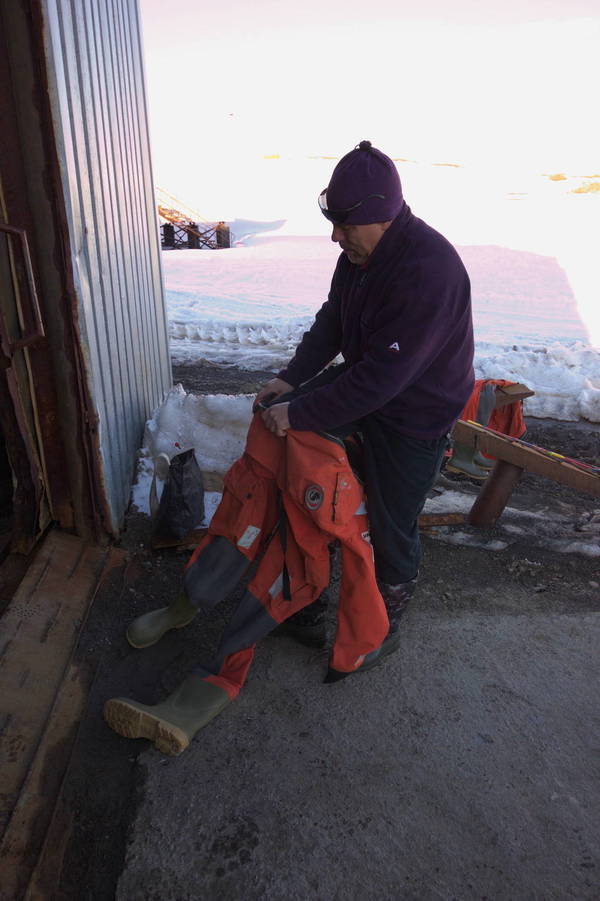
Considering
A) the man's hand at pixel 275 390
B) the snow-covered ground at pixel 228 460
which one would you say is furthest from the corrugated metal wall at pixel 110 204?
the man's hand at pixel 275 390

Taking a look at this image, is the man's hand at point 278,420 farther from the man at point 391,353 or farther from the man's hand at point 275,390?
the man's hand at point 275,390

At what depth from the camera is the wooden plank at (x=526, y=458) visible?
3338mm

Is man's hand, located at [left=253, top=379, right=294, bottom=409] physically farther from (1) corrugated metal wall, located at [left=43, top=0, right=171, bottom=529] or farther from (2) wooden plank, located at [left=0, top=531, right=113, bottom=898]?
(2) wooden plank, located at [left=0, top=531, right=113, bottom=898]

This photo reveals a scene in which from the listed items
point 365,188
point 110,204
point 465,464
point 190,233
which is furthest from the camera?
point 190,233

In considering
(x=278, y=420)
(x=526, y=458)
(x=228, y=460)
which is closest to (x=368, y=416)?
(x=278, y=420)

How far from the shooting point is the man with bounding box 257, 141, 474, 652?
79.0 inches

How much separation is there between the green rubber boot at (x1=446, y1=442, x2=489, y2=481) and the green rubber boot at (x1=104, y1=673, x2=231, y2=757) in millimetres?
3101

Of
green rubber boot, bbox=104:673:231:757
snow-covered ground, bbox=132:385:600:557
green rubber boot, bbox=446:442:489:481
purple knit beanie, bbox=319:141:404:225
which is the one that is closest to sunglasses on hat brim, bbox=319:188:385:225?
purple knit beanie, bbox=319:141:404:225

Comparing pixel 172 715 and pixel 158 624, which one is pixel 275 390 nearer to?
pixel 158 624

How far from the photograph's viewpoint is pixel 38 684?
7.72 ft

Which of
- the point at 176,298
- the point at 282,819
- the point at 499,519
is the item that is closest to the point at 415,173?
the point at 176,298

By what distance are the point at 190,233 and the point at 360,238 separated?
62.0 ft

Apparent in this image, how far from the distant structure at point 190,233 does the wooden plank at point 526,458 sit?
16.6 m

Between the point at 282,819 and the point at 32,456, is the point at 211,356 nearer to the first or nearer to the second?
the point at 32,456
